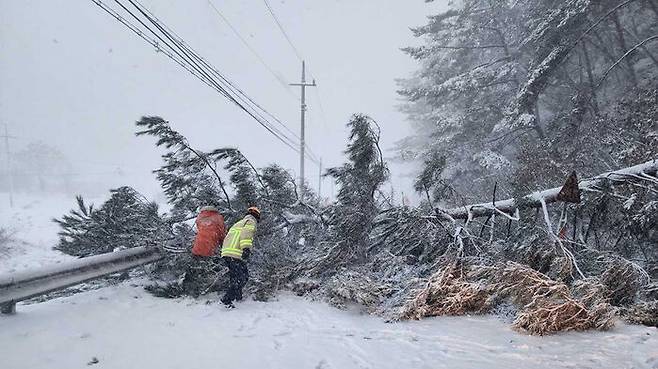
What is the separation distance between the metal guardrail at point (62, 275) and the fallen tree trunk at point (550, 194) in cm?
549

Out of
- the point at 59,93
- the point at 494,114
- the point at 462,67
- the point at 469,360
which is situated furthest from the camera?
the point at 59,93

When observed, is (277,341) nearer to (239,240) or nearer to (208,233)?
(239,240)

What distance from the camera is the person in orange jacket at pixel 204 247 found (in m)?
6.38

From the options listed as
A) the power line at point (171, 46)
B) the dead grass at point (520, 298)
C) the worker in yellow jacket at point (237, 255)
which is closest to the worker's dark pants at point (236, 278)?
the worker in yellow jacket at point (237, 255)

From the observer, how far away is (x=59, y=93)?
646 feet

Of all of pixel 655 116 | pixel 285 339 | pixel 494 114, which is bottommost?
pixel 285 339

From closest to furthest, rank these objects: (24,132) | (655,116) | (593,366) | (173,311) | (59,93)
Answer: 1. (593,366)
2. (173,311)
3. (655,116)
4. (24,132)
5. (59,93)

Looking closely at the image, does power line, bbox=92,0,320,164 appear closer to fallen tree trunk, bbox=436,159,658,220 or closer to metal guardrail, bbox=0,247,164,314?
metal guardrail, bbox=0,247,164,314

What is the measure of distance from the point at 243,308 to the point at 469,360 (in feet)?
10.9

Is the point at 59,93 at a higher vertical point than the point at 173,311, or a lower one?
higher

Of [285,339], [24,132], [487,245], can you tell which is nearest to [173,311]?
[285,339]

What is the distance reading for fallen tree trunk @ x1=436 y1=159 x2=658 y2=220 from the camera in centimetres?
597

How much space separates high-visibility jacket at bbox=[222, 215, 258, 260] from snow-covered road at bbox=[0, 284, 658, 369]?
856 millimetres

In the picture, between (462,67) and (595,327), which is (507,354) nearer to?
(595,327)
